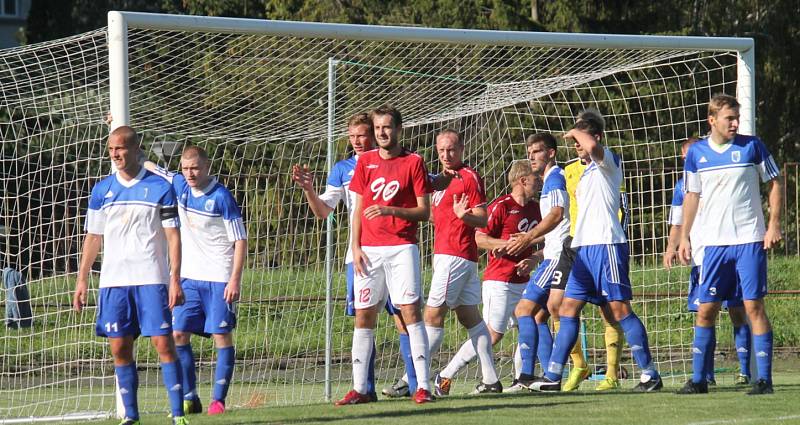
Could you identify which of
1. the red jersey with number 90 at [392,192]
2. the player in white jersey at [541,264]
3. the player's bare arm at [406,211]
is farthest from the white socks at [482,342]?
the player's bare arm at [406,211]

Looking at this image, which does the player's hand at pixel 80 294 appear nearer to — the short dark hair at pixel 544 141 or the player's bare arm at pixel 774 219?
the short dark hair at pixel 544 141

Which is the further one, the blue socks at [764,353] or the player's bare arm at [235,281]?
the blue socks at [764,353]

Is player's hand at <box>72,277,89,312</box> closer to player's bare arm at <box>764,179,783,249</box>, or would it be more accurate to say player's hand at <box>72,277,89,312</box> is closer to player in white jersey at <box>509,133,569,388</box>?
player in white jersey at <box>509,133,569,388</box>

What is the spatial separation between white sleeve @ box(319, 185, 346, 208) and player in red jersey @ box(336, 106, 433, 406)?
1067mm

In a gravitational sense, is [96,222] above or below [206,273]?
above

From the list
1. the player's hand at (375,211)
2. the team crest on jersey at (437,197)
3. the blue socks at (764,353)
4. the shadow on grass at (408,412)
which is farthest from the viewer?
the team crest on jersey at (437,197)

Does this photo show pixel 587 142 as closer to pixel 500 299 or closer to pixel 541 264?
pixel 541 264

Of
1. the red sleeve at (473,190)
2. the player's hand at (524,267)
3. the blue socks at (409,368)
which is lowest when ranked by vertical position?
the blue socks at (409,368)

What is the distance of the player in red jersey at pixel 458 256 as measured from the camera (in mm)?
9492

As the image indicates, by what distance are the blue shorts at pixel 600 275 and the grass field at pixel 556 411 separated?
751mm

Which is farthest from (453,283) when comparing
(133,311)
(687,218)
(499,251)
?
Result: (133,311)

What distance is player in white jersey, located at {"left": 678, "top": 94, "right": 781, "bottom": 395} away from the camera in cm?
896

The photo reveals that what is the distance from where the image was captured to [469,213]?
9336 mm

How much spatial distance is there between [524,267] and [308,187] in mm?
2341
